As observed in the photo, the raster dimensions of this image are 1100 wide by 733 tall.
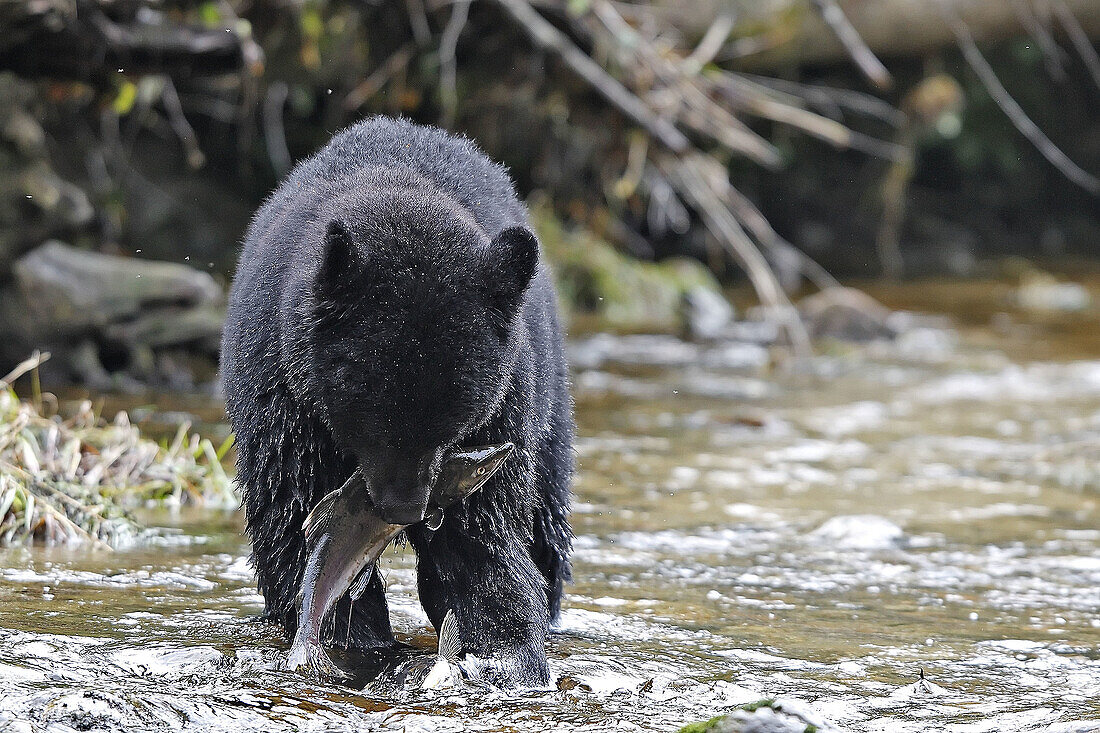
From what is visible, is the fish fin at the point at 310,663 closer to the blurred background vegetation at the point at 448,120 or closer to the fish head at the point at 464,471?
the fish head at the point at 464,471

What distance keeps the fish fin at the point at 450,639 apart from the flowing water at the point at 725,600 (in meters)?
0.20

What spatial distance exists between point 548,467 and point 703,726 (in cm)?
137

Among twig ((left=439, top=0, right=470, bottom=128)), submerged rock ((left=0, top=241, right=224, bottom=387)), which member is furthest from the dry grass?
twig ((left=439, top=0, right=470, bottom=128))

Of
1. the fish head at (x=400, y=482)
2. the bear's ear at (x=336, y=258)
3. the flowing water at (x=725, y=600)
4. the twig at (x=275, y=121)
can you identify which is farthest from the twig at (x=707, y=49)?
the fish head at (x=400, y=482)

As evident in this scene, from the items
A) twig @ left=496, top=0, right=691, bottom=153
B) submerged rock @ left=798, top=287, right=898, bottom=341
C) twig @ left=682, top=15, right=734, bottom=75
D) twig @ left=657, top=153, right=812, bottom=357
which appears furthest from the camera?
submerged rock @ left=798, top=287, right=898, bottom=341

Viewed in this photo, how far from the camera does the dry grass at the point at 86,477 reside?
5.02 metres

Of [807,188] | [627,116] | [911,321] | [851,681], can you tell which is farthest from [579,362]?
[807,188]

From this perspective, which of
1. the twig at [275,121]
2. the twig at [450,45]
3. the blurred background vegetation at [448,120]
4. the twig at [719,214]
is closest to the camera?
the blurred background vegetation at [448,120]

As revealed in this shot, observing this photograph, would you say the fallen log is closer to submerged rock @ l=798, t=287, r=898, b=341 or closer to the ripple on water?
submerged rock @ l=798, t=287, r=898, b=341

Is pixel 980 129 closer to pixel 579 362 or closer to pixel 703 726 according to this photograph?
pixel 579 362

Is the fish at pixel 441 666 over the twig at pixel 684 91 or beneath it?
beneath

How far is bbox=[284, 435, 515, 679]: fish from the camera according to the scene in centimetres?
351

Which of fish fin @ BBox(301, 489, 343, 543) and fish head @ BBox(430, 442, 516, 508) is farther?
fish fin @ BBox(301, 489, 343, 543)

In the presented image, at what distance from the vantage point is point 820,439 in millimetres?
8016
